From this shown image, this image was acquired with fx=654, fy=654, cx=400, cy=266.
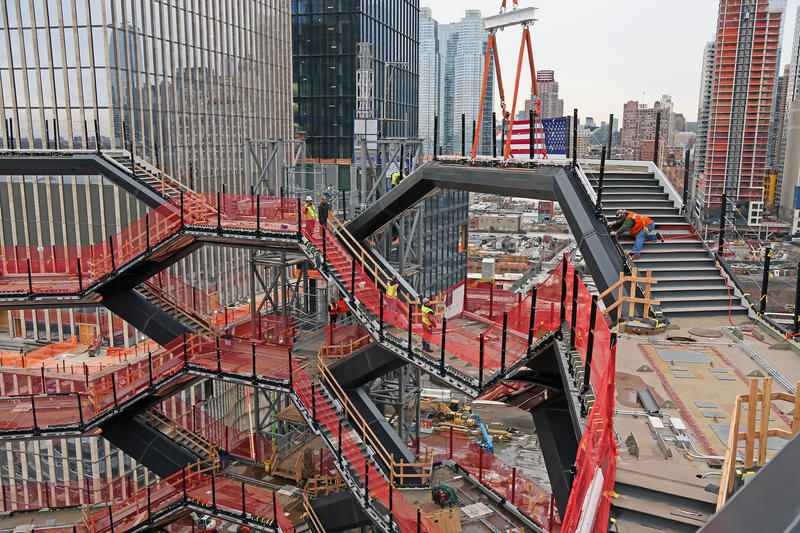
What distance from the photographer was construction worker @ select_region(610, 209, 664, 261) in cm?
1723

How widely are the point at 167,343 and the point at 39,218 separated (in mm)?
16666

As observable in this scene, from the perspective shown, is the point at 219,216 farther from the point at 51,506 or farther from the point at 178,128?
the point at 178,128

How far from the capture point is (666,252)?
17.8 m

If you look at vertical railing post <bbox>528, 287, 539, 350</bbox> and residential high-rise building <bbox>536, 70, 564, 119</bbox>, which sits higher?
residential high-rise building <bbox>536, 70, 564, 119</bbox>

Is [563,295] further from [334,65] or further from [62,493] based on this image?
[334,65]

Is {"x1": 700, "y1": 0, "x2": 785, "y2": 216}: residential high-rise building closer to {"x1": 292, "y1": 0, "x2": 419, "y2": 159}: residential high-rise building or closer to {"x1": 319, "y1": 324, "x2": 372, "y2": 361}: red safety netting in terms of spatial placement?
{"x1": 292, "y1": 0, "x2": 419, "y2": 159}: residential high-rise building

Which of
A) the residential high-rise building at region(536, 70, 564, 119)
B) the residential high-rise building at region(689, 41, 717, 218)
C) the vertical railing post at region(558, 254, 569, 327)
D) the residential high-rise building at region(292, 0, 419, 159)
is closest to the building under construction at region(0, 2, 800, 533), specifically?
the vertical railing post at region(558, 254, 569, 327)

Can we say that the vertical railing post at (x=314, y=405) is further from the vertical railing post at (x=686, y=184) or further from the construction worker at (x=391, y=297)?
the vertical railing post at (x=686, y=184)

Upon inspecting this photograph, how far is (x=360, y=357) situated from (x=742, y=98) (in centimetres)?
9400

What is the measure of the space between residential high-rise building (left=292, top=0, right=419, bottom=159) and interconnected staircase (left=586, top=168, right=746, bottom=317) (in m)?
52.0

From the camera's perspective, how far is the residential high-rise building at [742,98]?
9175 cm

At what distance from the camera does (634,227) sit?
1736 centimetres

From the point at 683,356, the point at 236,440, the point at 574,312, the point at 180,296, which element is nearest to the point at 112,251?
the point at 180,296

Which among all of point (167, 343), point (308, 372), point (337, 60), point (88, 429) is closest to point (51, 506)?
point (88, 429)
